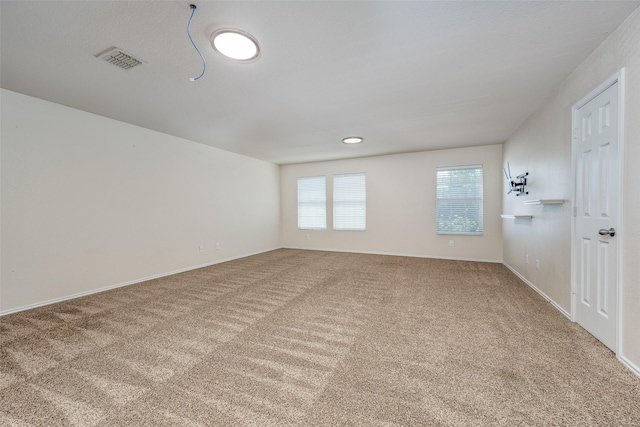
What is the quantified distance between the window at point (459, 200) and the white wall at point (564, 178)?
0.60m

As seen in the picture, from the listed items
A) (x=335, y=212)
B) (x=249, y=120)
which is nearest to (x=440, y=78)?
(x=249, y=120)

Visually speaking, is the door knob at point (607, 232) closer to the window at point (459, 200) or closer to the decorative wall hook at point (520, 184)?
the decorative wall hook at point (520, 184)

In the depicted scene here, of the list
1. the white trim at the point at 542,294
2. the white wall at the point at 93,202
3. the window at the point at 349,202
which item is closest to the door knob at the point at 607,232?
the white trim at the point at 542,294

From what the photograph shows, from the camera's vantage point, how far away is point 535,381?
1580 mm

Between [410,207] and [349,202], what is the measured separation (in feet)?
4.98

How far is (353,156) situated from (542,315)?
4.65 metres

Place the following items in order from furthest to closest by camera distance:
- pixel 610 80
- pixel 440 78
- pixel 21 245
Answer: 1. pixel 21 245
2. pixel 440 78
3. pixel 610 80

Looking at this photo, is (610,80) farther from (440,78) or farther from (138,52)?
(138,52)

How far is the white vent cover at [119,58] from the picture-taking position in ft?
6.83

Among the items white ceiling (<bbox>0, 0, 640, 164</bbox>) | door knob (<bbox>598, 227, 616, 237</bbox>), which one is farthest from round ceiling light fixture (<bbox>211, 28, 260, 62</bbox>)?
door knob (<bbox>598, 227, 616, 237</bbox>)

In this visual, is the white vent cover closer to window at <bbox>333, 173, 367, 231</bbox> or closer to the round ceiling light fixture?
the round ceiling light fixture

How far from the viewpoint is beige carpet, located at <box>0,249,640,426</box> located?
1.35 metres

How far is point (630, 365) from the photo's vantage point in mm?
1671

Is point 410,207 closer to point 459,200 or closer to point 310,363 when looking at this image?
point 459,200
